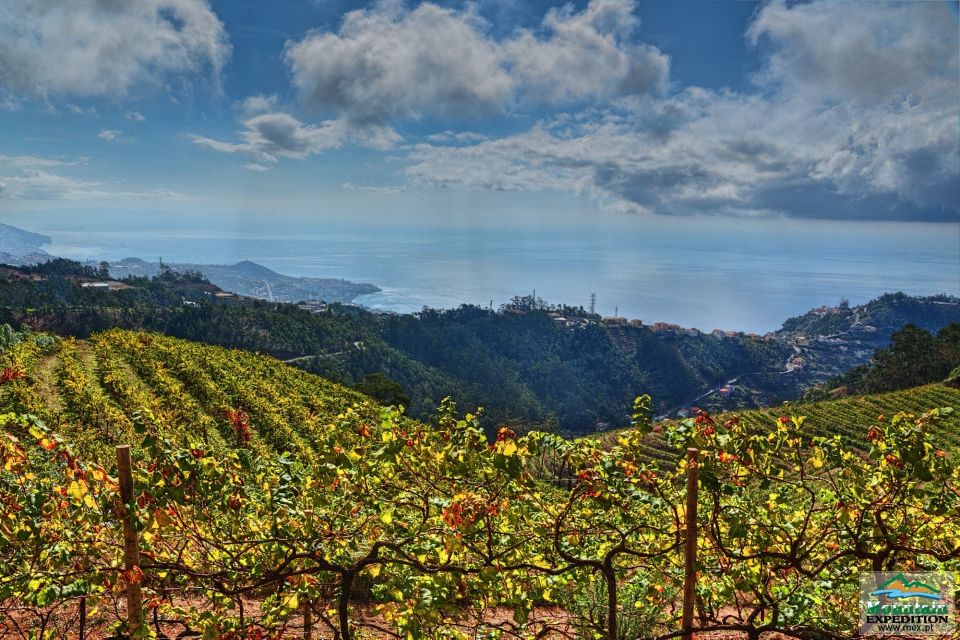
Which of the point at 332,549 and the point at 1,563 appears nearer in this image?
the point at 1,563

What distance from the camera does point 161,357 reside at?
18.2 meters

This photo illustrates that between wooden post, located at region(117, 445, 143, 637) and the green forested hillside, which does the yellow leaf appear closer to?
wooden post, located at region(117, 445, 143, 637)

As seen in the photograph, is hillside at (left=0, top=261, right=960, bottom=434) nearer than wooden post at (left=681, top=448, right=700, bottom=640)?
No

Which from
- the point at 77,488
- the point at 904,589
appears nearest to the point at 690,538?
the point at 904,589

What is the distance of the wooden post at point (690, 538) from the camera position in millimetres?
2492

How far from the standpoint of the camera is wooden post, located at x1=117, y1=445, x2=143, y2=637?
7.73 feet

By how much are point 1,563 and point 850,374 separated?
Answer: 7643cm

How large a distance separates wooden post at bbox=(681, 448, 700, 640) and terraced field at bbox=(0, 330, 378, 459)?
7677 mm

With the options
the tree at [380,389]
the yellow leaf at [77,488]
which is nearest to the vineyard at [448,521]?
the yellow leaf at [77,488]

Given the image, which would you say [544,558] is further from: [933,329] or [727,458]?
[933,329]

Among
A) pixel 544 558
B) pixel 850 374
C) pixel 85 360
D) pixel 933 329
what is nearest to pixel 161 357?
pixel 85 360

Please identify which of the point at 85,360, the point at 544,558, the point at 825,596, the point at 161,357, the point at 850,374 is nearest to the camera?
the point at 544,558

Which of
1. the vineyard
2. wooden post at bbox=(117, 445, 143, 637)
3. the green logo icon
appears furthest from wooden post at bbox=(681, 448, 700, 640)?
wooden post at bbox=(117, 445, 143, 637)

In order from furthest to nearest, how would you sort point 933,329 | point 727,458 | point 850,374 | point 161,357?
point 933,329, point 850,374, point 161,357, point 727,458
